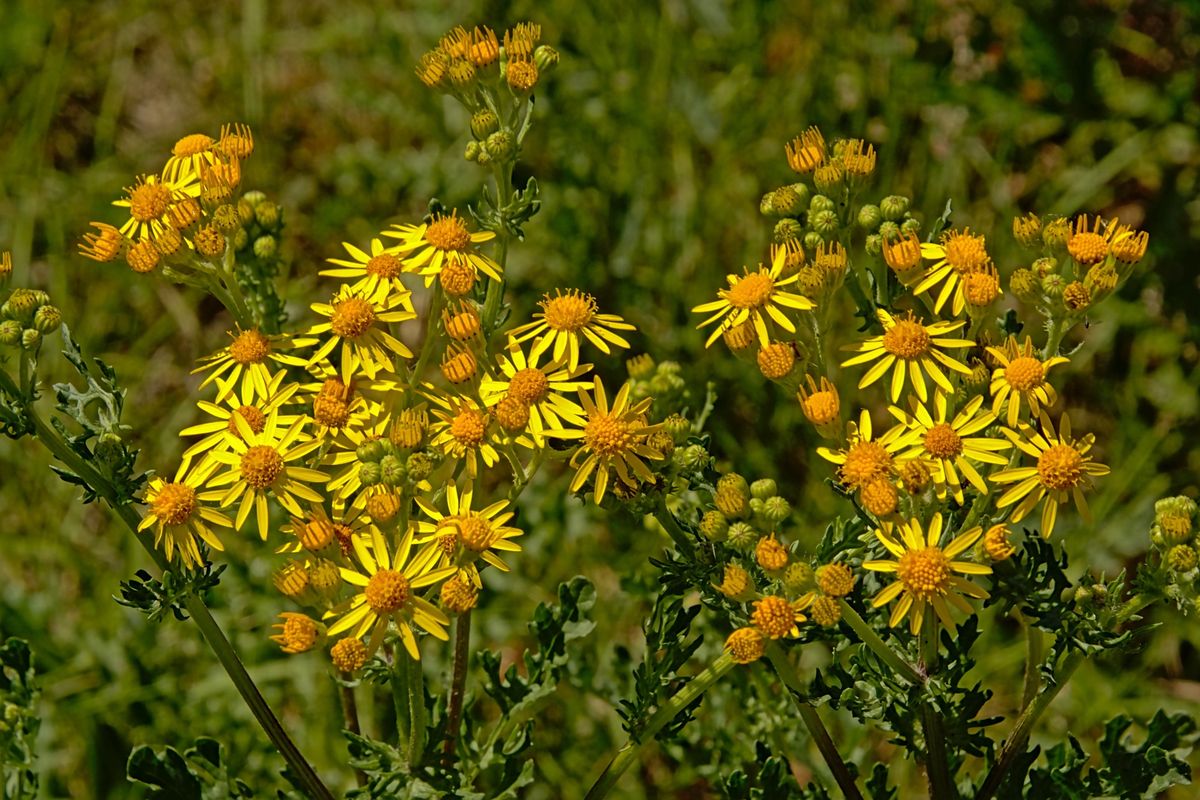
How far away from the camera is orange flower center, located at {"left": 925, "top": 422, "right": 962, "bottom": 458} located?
3164 mm

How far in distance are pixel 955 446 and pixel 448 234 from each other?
4.90ft

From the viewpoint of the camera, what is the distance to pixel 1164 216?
604 cm

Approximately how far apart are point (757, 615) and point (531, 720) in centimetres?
93

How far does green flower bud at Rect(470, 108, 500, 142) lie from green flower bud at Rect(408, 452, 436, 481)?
39.2 inches

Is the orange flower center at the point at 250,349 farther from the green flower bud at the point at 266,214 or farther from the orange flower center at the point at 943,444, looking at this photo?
the orange flower center at the point at 943,444

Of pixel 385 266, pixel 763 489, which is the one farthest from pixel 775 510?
pixel 385 266

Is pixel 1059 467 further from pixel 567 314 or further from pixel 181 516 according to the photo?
pixel 181 516

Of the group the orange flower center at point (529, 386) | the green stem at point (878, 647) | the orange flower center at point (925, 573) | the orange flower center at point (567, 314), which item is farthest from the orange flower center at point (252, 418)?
the orange flower center at point (925, 573)

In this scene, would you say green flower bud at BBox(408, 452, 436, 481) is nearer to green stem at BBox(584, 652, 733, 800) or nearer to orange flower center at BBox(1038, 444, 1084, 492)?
green stem at BBox(584, 652, 733, 800)

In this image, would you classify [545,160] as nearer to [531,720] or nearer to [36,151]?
[36,151]

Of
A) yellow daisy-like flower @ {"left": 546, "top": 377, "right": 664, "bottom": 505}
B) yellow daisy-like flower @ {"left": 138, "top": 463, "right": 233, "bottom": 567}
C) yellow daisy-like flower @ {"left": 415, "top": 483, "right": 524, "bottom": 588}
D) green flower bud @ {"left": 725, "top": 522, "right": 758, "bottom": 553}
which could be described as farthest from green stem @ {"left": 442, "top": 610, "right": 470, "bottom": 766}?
green flower bud @ {"left": 725, "top": 522, "right": 758, "bottom": 553}

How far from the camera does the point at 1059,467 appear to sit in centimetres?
314

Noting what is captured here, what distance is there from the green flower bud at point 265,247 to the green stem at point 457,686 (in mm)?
1256

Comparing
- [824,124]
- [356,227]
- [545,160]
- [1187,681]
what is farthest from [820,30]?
[1187,681]
